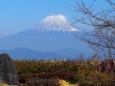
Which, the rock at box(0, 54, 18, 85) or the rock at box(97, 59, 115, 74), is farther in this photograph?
the rock at box(0, 54, 18, 85)

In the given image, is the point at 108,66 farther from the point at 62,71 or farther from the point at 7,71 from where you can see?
the point at 7,71

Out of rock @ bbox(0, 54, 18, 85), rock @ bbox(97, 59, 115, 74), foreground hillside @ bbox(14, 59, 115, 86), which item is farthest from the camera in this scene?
rock @ bbox(0, 54, 18, 85)

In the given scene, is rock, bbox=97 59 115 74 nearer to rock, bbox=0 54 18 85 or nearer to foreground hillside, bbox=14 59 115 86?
foreground hillside, bbox=14 59 115 86

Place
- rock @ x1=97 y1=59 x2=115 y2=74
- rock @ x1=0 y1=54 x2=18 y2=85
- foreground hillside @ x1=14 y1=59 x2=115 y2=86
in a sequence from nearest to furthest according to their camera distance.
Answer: foreground hillside @ x1=14 y1=59 x2=115 y2=86 → rock @ x1=97 y1=59 x2=115 y2=74 → rock @ x1=0 y1=54 x2=18 y2=85

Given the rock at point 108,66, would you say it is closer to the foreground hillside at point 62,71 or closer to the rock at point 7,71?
the foreground hillside at point 62,71

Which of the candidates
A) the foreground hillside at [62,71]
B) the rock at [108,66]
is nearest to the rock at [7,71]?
the foreground hillside at [62,71]

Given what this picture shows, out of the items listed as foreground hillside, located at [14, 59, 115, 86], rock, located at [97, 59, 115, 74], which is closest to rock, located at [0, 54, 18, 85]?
foreground hillside, located at [14, 59, 115, 86]

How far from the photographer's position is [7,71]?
60.5 ft

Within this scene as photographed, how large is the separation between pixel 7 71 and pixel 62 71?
8.52ft

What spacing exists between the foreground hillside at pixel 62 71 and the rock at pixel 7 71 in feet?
1.37

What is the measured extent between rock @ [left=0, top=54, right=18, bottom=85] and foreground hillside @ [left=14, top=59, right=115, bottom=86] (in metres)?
0.42

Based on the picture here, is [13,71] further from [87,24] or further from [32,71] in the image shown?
[87,24]

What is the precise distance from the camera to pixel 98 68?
18281 millimetres

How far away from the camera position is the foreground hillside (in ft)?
53.8
